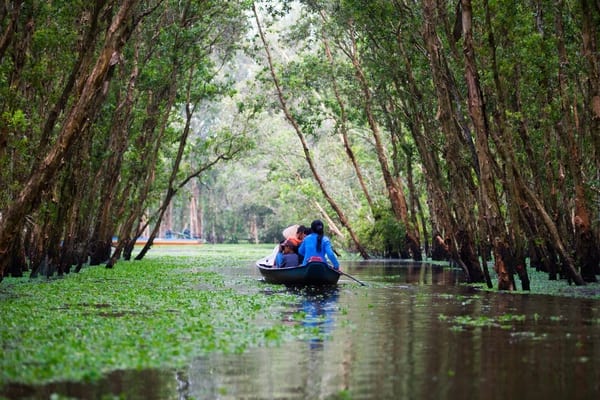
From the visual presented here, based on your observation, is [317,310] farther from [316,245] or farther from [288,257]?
[288,257]

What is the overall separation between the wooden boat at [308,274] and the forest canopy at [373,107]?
144 inches

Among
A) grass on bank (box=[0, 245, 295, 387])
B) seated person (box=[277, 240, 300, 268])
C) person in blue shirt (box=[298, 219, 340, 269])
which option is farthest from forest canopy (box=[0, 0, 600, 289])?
seated person (box=[277, 240, 300, 268])

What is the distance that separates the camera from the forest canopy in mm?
19422

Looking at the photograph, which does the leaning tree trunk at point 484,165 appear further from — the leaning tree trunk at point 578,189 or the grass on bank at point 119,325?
the grass on bank at point 119,325

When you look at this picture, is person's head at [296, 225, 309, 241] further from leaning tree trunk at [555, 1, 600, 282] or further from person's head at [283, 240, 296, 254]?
leaning tree trunk at [555, 1, 600, 282]

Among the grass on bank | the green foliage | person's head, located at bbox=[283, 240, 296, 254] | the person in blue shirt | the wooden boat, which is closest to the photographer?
the grass on bank

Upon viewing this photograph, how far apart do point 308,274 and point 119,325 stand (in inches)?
406

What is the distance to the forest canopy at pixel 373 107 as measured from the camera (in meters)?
19.4

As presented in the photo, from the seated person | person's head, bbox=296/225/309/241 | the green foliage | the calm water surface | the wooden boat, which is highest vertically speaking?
the green foliage

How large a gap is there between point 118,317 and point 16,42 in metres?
7.34

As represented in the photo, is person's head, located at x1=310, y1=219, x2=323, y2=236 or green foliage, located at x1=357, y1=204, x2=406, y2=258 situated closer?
person's head, located at x1=310, y1=219, x2=323, y2=236

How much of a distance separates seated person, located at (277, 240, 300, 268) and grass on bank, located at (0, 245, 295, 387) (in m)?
1.61

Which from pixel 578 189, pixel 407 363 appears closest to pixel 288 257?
pixel 578 189

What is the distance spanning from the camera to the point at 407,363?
396 inches
